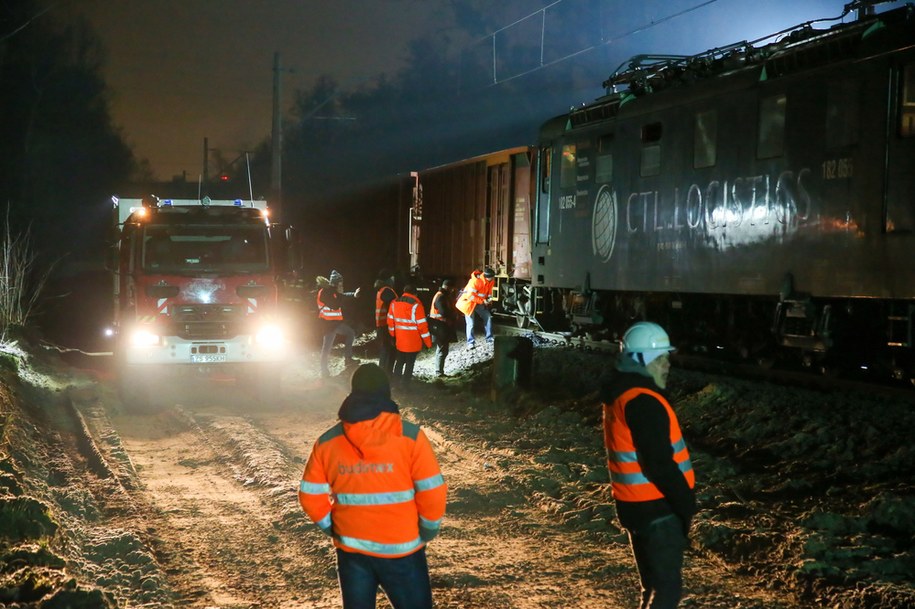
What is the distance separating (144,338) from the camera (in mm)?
13781

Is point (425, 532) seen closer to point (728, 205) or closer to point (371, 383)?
point (371, 383)

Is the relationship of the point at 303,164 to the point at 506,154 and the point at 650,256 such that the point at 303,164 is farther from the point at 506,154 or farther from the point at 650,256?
the point at 650,256

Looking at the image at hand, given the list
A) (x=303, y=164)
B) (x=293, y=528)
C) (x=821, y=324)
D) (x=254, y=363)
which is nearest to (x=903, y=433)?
(x=821, y=324)

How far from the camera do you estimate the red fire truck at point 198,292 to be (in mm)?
13766

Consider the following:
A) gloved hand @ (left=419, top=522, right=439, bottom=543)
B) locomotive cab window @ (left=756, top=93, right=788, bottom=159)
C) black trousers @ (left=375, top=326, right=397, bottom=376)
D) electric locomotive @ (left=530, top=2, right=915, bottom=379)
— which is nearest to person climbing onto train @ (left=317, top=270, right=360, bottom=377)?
black trousers @ (left=375, top=326, right=397, bottom=376)

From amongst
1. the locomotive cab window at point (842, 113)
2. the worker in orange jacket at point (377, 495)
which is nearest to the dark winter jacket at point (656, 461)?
the worker in orange jacket at point (377, 495)

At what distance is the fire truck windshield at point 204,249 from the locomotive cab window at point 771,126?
679 centimetres

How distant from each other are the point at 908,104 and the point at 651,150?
186 inches

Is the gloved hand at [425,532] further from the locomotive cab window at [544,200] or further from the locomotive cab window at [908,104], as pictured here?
the locomotive cab window at [544,200]

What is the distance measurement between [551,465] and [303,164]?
6099 cm

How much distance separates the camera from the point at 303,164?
68625mm

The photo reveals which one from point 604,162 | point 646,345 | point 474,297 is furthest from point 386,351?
point 646,345

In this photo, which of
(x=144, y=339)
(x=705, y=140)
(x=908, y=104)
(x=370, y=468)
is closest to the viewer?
(x=370, y=468)

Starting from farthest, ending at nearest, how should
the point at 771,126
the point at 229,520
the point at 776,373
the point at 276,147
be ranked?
the point at 276,147 → the point at 776,373 → the point at 771,126 → the point at 229,520
